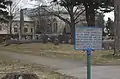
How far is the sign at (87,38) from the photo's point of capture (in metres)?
8.62

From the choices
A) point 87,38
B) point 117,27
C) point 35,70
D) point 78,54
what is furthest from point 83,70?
point 78,54

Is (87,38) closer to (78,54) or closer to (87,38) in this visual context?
(87,38)

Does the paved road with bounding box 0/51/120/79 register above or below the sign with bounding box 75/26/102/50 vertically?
below

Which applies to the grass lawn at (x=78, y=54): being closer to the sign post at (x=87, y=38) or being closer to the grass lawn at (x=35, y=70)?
the grass lawn at (x=35, y=70)

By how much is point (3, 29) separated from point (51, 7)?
57.9 metres

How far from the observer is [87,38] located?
8.72 m

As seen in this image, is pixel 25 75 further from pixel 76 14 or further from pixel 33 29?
pixel 33 29

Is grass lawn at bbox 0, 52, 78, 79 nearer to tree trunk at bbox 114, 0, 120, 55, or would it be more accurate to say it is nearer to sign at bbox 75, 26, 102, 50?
sign at bbox 75, 26, 102, 50

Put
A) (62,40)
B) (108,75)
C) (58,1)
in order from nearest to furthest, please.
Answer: (108,75) < (58,1) < (62,40)

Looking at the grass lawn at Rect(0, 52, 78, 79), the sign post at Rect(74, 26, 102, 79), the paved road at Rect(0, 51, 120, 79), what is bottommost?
the paved road at Rect(0, 51, 120, 79)

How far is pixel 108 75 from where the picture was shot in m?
15.5

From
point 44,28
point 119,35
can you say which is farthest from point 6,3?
point 44,28

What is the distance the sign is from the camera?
8.62 m

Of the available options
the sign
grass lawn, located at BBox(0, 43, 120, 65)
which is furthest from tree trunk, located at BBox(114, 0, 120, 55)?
the sign
